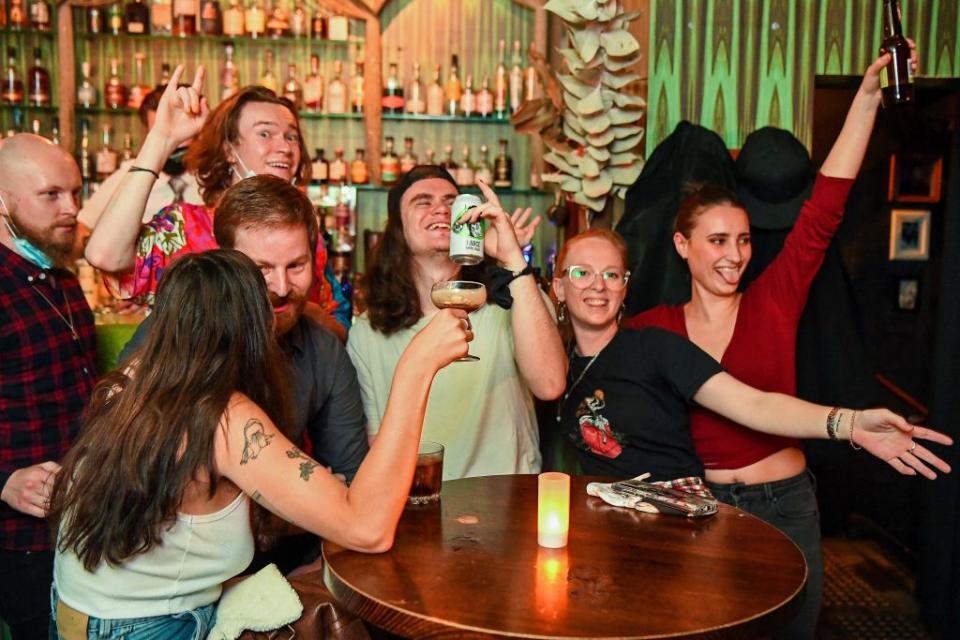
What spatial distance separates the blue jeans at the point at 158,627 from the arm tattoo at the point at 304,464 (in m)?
0.36

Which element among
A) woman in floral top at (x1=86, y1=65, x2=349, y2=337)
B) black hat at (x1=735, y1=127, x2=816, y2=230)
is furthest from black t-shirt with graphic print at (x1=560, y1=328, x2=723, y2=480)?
black hat at (x1=735, y1=127, x2=816, y2=230)

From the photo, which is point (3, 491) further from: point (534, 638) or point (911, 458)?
point (911, 458)

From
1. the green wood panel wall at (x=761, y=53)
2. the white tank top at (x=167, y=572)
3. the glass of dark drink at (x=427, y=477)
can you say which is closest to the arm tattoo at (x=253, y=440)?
the white tank top at (x=167, y=572)

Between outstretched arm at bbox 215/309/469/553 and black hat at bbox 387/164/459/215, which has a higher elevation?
black hat at bbox 387/164/459/215

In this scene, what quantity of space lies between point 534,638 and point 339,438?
0.97 meters

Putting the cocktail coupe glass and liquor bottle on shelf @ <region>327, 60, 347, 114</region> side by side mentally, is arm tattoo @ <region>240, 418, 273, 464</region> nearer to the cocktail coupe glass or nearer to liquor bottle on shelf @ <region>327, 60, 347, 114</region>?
the cocktail coupe glass

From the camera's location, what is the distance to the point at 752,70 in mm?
3457

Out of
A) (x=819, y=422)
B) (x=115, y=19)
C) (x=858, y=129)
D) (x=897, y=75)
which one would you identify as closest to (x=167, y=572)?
(x=819, y=422)

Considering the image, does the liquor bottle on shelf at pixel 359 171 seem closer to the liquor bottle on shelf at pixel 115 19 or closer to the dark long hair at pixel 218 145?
the liquor bottle on shelf at pixel 115 19

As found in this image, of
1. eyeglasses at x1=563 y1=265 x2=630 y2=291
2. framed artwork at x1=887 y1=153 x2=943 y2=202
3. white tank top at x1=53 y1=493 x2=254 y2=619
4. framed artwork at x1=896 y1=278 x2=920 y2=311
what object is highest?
framed artwork at x1=887 y1=153 x2=943 y2=202

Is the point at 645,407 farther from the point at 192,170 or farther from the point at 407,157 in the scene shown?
the point at 407,157

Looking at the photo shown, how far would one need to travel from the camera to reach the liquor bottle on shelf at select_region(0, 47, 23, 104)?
17.1ft

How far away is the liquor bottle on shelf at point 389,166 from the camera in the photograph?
17.3ft

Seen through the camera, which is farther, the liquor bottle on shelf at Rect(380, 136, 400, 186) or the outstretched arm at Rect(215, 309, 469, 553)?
the liquor bottle on shelf at Rect(380, 136, 400, 186)
